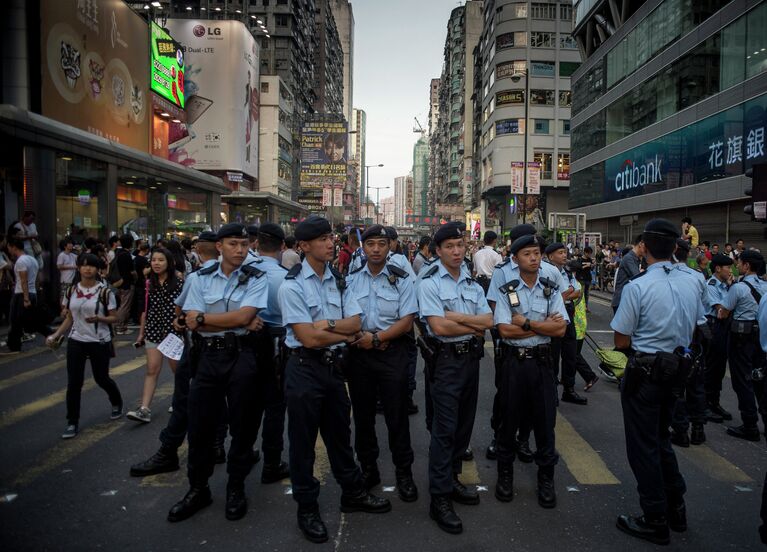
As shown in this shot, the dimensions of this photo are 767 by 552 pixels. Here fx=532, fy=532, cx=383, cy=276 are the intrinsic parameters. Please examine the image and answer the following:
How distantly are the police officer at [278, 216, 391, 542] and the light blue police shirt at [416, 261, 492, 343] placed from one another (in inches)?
22.7

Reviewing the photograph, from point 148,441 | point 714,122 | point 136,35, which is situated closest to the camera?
point 148,441

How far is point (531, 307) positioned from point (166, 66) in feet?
113

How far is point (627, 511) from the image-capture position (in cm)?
411

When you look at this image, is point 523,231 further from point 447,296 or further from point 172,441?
point 172,441

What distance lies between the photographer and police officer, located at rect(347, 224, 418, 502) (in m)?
4.19

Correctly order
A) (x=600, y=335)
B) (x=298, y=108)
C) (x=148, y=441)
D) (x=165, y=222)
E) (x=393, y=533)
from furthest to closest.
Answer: (x=298, y=108) < (x=165, y=222) < (x=600, y=335) < (x=148, y=441) < (x=393, y=533)

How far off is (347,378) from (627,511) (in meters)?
2.39

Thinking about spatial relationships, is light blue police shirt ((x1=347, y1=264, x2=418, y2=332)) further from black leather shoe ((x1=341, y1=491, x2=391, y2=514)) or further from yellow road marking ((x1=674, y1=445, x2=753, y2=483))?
yellow road marking ((x1=674, y1=445, x2=753, y2=483))

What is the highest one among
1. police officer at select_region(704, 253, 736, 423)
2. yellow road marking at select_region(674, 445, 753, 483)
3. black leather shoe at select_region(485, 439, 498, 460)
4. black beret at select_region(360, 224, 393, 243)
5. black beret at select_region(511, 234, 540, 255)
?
black beret at select_region(360, 224, 393, 243)

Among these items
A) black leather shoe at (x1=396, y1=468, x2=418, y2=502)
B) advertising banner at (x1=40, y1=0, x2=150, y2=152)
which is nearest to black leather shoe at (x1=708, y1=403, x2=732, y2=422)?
black leather shoe at (x1=396, y1=468, x2=418, y2=502)

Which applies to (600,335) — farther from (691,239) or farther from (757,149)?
(757,149)

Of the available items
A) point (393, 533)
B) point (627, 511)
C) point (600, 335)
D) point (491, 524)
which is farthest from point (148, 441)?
point (600, 335)

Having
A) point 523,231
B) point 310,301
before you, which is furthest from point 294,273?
point 523,231

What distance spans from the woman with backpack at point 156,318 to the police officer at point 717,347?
6.30m
